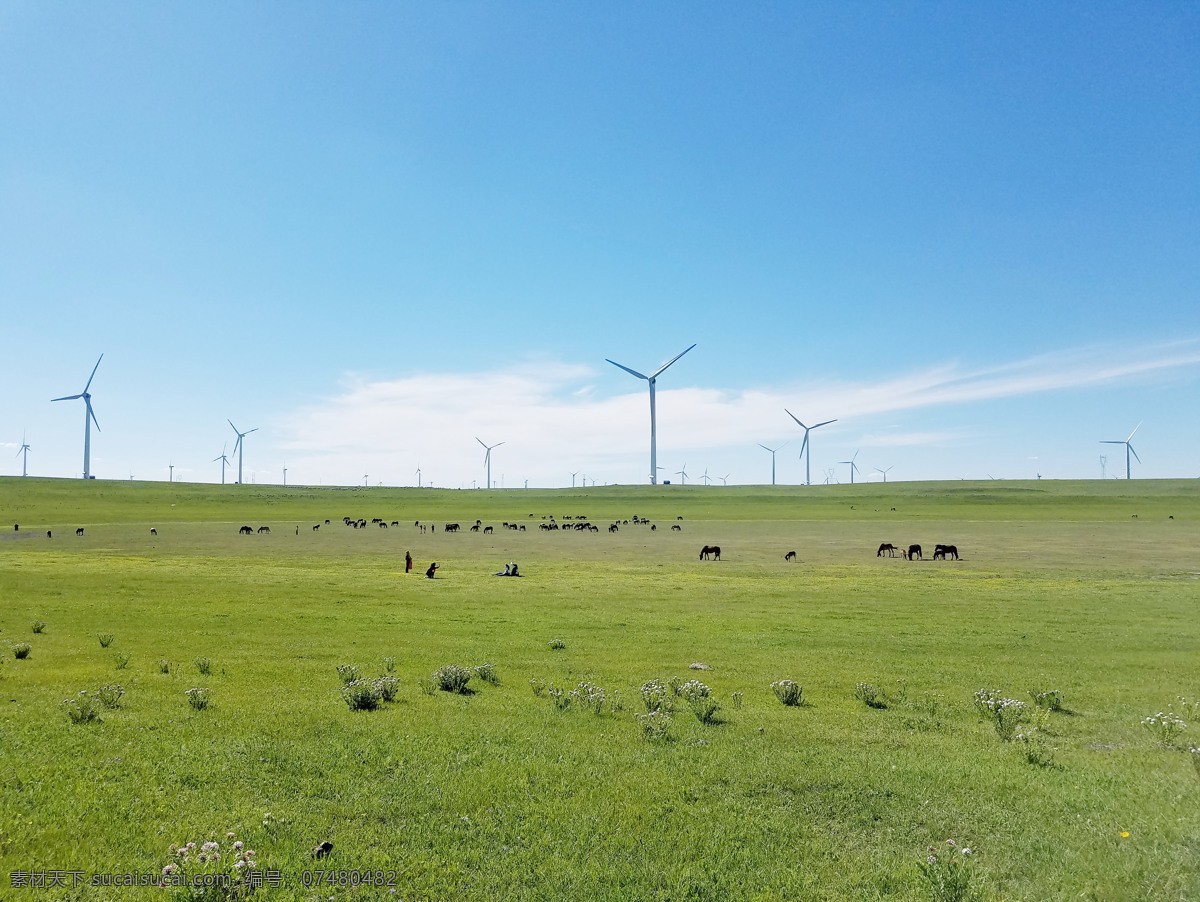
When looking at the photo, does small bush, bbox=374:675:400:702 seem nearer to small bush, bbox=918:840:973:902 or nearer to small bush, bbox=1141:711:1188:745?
small bush, bbox=918:840:973:902

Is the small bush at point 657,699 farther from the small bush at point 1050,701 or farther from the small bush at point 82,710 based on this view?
the small bush at point 82,710

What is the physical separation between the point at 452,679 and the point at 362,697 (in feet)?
7.82

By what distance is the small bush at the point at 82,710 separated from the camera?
41.9 ft

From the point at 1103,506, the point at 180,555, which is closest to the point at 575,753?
→ the point at 180,555

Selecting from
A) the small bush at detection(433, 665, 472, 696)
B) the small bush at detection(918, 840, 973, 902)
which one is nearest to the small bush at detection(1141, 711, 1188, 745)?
the small bush at detection(918, 840, 973, 902)

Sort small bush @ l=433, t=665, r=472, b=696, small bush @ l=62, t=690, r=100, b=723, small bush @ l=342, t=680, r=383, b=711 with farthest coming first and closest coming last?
1. small bush @ l=433, t=665, r=472, b=696
2. small bush @ l=342, t=680, r=383, b=711
3. small bush @ l=62, t=690, r=100, b=723

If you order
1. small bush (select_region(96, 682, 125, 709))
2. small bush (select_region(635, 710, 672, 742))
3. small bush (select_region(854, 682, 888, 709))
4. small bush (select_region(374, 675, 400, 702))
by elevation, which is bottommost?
small bush (select_region(854, 682, 888, 709))

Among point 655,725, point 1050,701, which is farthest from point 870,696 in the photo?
point 655,725

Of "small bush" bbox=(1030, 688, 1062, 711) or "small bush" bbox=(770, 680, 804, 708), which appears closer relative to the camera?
"small bush" bbox=(1030, 688, 1062, 711)

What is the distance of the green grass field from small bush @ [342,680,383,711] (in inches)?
14.7

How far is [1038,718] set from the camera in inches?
543

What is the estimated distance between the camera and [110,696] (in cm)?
1412

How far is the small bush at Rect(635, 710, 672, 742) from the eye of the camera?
43.3ft

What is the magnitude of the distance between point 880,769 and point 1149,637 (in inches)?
748
